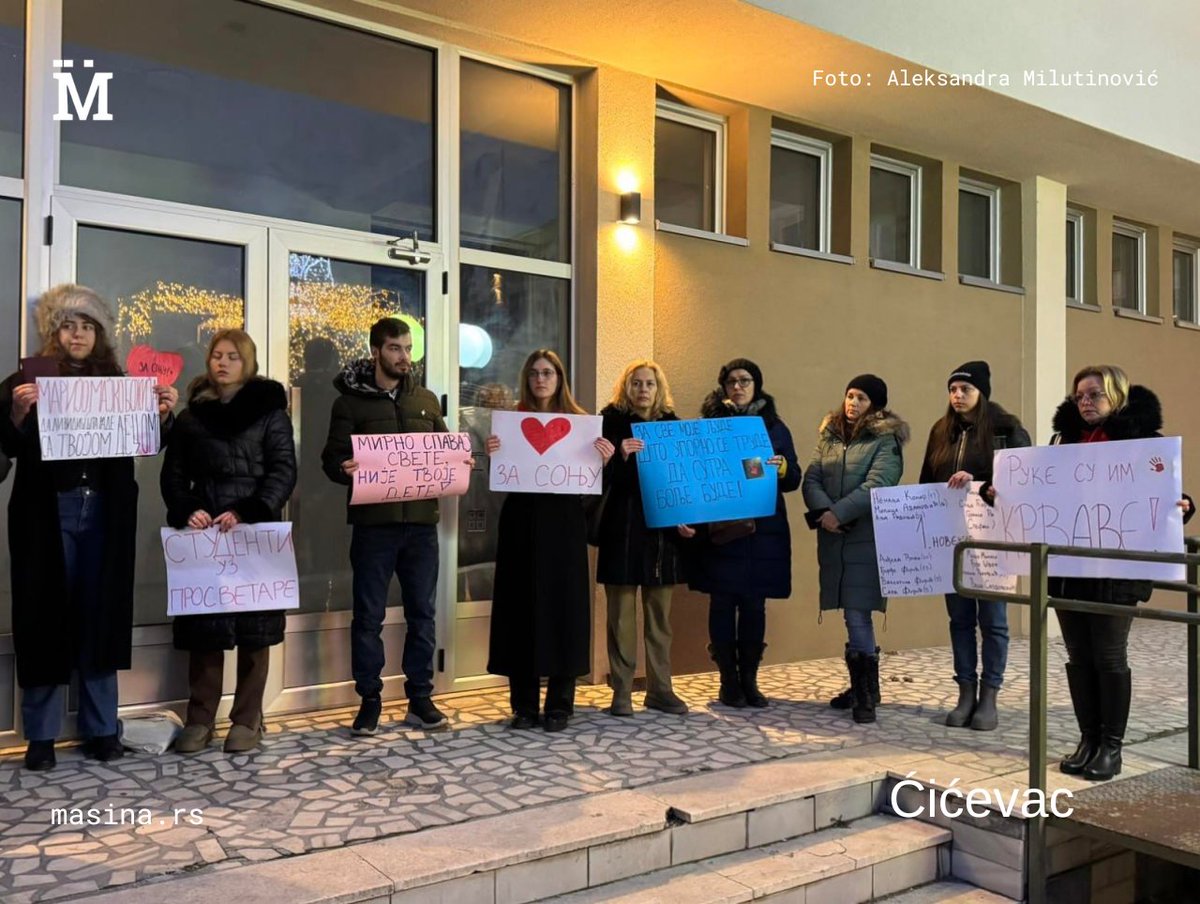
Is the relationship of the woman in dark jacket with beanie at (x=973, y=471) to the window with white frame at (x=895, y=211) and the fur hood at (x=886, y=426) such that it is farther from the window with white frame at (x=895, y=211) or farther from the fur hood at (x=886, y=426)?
the window with white frame at (x=895, y=211)

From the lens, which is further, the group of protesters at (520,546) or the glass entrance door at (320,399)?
the glass entrance door at (320,399)

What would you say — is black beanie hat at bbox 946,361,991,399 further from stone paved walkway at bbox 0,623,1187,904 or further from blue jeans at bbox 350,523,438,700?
blue jeans at bbox 350,523,438,700

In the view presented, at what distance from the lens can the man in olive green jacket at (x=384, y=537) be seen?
4203mm

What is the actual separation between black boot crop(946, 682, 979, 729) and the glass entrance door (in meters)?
2.78

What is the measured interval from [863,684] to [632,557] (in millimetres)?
1313

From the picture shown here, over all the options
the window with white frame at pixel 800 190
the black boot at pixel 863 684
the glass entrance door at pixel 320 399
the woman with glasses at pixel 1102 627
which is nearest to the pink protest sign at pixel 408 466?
the glass entrance door at pixel 320 399

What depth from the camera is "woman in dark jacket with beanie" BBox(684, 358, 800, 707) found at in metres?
4.69

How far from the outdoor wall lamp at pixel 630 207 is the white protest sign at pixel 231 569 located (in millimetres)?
2632

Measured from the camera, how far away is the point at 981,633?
455cm

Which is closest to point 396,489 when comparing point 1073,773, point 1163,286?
point 1073,773

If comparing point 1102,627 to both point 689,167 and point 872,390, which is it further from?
point 689,167

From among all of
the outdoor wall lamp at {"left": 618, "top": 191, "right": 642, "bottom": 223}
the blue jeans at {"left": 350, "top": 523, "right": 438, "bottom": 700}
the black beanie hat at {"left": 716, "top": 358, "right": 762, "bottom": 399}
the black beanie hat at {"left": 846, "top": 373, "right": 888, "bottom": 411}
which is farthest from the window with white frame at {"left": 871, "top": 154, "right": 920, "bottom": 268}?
the blue jeans at {"left": 350, "top": 523, "right": 438, "bottom": 700}

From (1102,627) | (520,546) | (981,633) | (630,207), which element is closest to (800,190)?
(630,207)

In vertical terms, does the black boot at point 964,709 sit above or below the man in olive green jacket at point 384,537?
below
